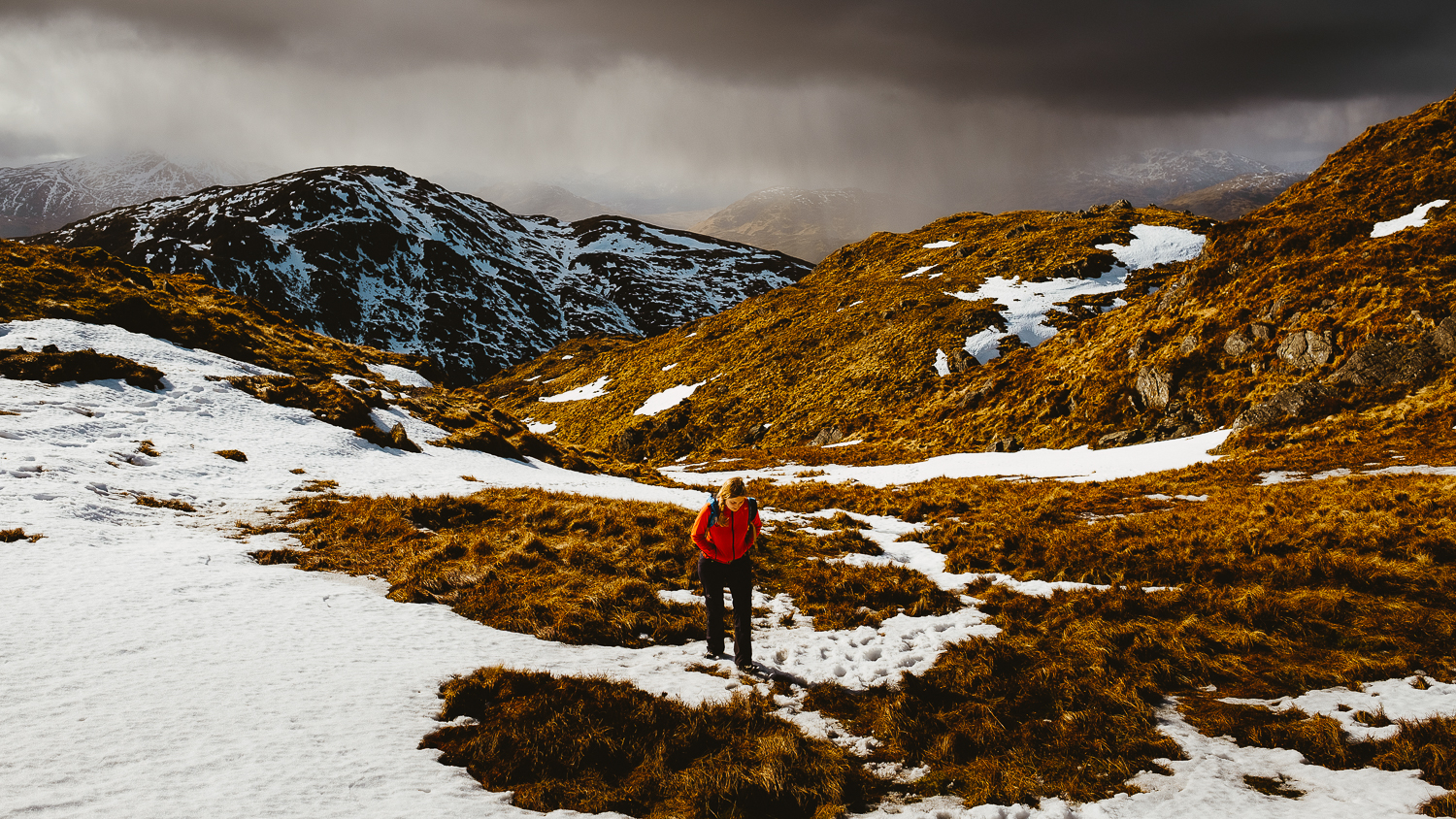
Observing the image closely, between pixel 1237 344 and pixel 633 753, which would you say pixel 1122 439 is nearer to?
pixel 1237 344

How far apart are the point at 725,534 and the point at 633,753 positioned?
Answer: 10.8 ft

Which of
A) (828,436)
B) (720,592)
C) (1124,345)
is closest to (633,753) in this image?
(720,592)

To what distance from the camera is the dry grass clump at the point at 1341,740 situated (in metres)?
5.17

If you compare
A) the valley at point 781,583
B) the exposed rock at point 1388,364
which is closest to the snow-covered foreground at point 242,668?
the valley at point 781,583

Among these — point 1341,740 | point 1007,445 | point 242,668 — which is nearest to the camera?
point 1341,740

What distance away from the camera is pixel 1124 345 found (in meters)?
36.5

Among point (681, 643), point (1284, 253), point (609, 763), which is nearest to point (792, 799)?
point (609, 763)

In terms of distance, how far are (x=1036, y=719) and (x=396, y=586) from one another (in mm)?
10410

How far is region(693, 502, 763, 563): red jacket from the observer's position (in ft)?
28.4

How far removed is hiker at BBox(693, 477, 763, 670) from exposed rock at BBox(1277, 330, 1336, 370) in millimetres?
31843

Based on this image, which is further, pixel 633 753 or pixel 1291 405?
pixel 1291 405

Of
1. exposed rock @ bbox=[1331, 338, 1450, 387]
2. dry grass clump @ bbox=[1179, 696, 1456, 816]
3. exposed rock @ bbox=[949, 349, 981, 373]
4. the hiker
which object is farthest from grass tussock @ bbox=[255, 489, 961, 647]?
exposed rock @ bbox=[949, 349, 981, 373]

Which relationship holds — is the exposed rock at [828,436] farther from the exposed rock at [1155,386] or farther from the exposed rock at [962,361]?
the exposed rock at [1155,386]

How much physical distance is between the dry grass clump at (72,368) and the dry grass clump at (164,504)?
36.4 feet
